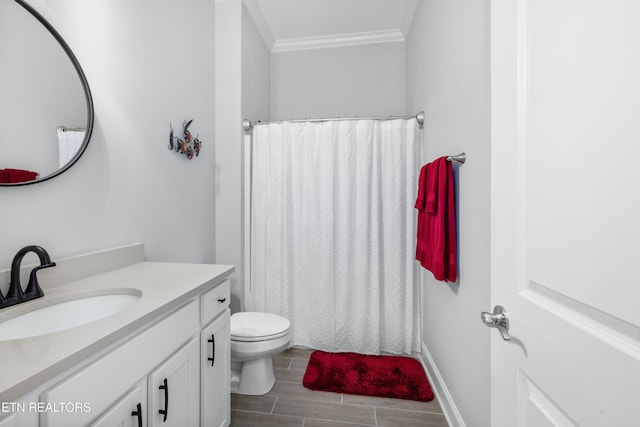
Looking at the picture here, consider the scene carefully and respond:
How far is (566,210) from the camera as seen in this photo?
1.67 feet

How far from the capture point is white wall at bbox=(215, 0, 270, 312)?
2.08 metres

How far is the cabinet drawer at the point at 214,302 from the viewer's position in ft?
3.63

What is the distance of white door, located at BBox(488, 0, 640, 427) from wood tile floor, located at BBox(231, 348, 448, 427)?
38.7 inches

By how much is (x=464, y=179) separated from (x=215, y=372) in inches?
55.6

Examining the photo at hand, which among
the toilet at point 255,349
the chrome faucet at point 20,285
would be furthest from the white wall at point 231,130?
the chrome faucet at point 20,285

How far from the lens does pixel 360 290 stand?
2.13m

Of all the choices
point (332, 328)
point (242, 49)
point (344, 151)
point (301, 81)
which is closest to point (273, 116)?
point (301, 81)

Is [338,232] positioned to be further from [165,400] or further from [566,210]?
[566,210]

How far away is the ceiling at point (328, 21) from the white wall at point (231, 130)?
269mm

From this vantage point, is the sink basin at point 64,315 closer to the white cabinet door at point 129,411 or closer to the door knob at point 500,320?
the white cabinet door at point 129,411

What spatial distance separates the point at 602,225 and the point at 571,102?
0.73 feet

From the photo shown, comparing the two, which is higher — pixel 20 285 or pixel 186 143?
pixel 186 143

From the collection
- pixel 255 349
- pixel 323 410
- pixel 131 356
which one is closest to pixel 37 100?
pixel 131 356

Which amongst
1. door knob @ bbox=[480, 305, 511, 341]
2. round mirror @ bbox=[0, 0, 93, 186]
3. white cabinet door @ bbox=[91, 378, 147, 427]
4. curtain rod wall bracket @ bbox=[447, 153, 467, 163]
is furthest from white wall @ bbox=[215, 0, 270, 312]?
door knob @ bbox=[480, 305, 511, 341]
